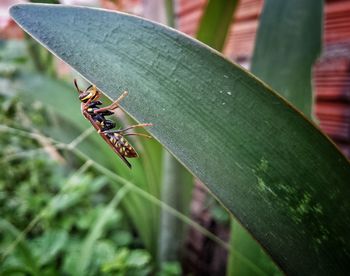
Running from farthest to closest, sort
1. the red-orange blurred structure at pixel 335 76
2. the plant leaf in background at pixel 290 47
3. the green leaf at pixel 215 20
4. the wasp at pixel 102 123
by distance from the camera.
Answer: the red-orange blurred structure at pixel 335 76 → the green leaf at pixel 215 20 → the plant leaf in background at pixel 290 47 → the wasp at pixel 102 123

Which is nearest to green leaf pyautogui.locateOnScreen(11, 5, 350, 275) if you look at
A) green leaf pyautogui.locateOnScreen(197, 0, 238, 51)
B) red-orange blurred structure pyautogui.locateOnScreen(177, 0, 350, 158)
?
green leaf pyautogui.locateOnScreen(197, 0, 238, 51)

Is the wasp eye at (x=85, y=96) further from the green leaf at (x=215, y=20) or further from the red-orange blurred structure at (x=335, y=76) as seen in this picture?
the red-orange blurred structure at (x=335, y=76)

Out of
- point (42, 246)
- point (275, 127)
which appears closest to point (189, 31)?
point (42, 246)

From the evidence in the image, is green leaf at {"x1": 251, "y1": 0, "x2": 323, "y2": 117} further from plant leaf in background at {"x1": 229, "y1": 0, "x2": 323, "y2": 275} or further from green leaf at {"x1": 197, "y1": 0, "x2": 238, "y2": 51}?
green leaf at {"x1": 197, "y1": 0, "x2": 238, "y2": 51}

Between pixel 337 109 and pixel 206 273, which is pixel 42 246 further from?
pixel 337 109

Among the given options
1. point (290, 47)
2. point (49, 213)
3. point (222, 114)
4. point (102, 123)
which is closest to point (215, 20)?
point (290, 47)

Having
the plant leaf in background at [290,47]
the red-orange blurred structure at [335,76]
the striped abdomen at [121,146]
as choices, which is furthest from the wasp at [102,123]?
the red-orange blurred structure at [335,76]

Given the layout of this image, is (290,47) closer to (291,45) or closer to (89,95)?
(291,45)

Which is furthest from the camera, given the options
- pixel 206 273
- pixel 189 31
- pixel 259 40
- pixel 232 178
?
pixel 189 31
